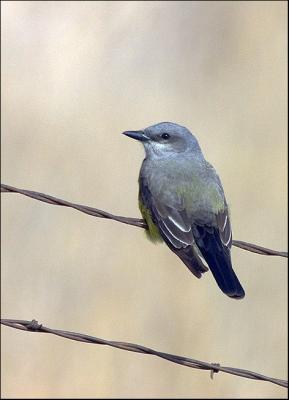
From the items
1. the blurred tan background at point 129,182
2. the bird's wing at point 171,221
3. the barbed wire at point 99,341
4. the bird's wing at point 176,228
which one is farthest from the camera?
the blurred tan background at point 129,182

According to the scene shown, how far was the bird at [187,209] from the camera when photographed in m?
5.89

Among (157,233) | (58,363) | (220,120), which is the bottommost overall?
(58,363)

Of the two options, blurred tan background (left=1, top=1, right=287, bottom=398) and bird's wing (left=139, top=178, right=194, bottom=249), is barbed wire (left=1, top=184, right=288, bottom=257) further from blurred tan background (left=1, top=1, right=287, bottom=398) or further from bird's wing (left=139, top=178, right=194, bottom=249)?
blurred tan background (left=1, top=1, right=287, bottom=398)

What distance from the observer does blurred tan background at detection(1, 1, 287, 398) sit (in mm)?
8484

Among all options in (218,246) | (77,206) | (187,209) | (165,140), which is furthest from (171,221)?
(77,206)

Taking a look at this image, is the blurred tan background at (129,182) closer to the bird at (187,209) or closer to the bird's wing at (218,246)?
the bird at (187,209)

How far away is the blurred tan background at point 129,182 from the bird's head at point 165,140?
2.03 meters

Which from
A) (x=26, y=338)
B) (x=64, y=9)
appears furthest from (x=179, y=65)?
(x=26, y=338)

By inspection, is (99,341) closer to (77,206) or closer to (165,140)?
(77,206)

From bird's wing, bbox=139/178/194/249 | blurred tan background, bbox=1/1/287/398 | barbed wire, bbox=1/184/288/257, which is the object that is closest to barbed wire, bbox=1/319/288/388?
barbed wire, bbox=1/184/288/257

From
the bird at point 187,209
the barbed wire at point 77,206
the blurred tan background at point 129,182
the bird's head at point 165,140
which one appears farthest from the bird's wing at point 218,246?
the blurred tan background at point 129,182

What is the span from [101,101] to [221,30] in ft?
4.71

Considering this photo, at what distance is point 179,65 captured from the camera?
10180mm

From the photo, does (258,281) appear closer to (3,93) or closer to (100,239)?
(100,239)
